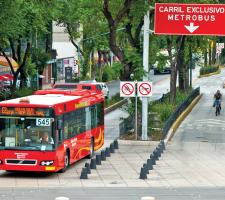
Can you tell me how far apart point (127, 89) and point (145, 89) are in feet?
2.72

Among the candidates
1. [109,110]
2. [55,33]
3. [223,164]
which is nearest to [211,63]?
[55,33]

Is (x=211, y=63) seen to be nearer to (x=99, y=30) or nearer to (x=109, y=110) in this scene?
(x=99, y=30)

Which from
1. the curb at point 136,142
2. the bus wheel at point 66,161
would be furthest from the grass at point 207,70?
the bus wheel at point 66,161

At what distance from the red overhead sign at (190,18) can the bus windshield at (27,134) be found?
1136 centimetres

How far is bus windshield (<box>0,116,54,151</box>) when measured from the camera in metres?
23.4

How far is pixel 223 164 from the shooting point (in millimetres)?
28125

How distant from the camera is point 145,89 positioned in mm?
34219

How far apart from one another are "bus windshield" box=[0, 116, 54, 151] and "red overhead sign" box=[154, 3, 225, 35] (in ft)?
37.3

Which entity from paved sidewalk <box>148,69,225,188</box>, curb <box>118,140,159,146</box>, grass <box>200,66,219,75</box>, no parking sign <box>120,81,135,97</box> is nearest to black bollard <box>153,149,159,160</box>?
paved sidewalk <box>148,69,225,188</box>

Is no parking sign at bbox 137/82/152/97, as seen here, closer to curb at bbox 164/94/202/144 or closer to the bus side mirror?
curb at bbox 164/94/202/144

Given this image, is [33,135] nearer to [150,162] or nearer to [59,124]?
[59,124]

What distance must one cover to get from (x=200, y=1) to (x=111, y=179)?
18784mm
